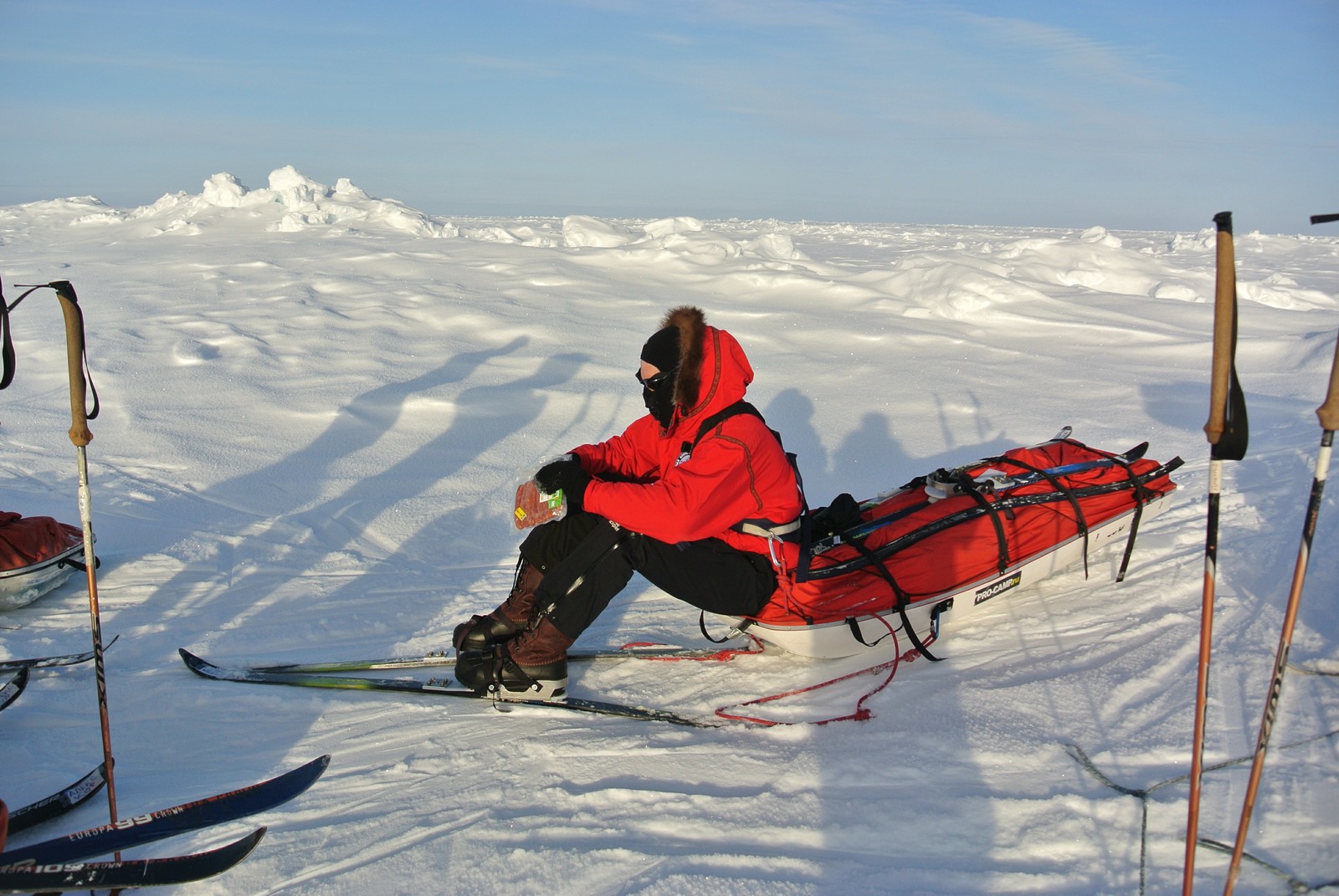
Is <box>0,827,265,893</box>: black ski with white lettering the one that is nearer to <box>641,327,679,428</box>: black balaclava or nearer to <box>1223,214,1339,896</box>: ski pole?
<box>641,327,679,428</box>: black balaclava

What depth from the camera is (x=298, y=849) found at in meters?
2.09

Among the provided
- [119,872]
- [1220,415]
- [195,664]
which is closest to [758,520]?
[1220,415]

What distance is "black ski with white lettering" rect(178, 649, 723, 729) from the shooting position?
9.02 ft

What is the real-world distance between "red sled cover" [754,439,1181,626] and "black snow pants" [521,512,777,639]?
0.59 ft

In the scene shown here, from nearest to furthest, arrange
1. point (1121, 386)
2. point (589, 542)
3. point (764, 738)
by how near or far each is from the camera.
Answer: point (764, 738)
point (589, 542)
point (1121, 386)

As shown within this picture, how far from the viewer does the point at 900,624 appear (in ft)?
9.89

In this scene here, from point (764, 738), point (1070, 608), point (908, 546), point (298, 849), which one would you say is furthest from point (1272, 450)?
point (298, 849)

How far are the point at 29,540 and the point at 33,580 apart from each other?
16 centimetres

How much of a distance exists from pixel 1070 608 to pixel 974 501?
0.51 metres

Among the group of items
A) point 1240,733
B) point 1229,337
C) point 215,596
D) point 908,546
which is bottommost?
point 215,596

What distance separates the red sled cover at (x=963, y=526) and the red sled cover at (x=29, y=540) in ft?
9.46

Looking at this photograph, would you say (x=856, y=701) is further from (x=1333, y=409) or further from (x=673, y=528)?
(x=1333, y=409)

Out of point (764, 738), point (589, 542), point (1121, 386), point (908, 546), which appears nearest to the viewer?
point (764, 738)

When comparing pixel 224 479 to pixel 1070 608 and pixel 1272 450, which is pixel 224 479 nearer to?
pixel 1070 608
